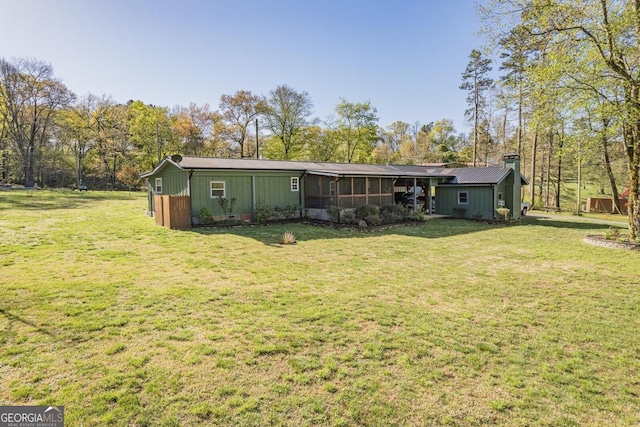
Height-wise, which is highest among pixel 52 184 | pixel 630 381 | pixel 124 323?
pixel 52 184

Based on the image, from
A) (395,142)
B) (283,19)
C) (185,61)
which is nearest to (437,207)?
(283,19)

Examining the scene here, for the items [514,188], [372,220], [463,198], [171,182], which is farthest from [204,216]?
[514,188]

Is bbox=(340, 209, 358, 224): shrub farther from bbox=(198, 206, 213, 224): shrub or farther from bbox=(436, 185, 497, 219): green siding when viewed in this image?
bbox=(436, 185, 497, 219): green siding

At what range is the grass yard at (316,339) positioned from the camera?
301 centimetres

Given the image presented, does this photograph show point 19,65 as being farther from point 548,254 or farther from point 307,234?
point 548,254

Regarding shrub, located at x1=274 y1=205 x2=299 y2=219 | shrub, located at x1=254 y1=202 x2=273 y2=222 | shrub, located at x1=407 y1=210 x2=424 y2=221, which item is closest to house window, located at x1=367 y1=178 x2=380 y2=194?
shrub, located at x1=407 y1=210 x2=424 y2=221

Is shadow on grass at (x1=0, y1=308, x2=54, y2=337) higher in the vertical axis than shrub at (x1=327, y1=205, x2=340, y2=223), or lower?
lower

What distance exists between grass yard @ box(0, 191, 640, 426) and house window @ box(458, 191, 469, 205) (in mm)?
11157

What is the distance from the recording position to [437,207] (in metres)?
20.9

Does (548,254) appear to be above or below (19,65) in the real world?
below

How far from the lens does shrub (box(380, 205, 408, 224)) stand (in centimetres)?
1634

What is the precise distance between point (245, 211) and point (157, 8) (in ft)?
28.0

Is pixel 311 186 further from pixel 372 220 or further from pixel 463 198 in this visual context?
pixel 463 198

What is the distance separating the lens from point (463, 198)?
1980 centimetres
